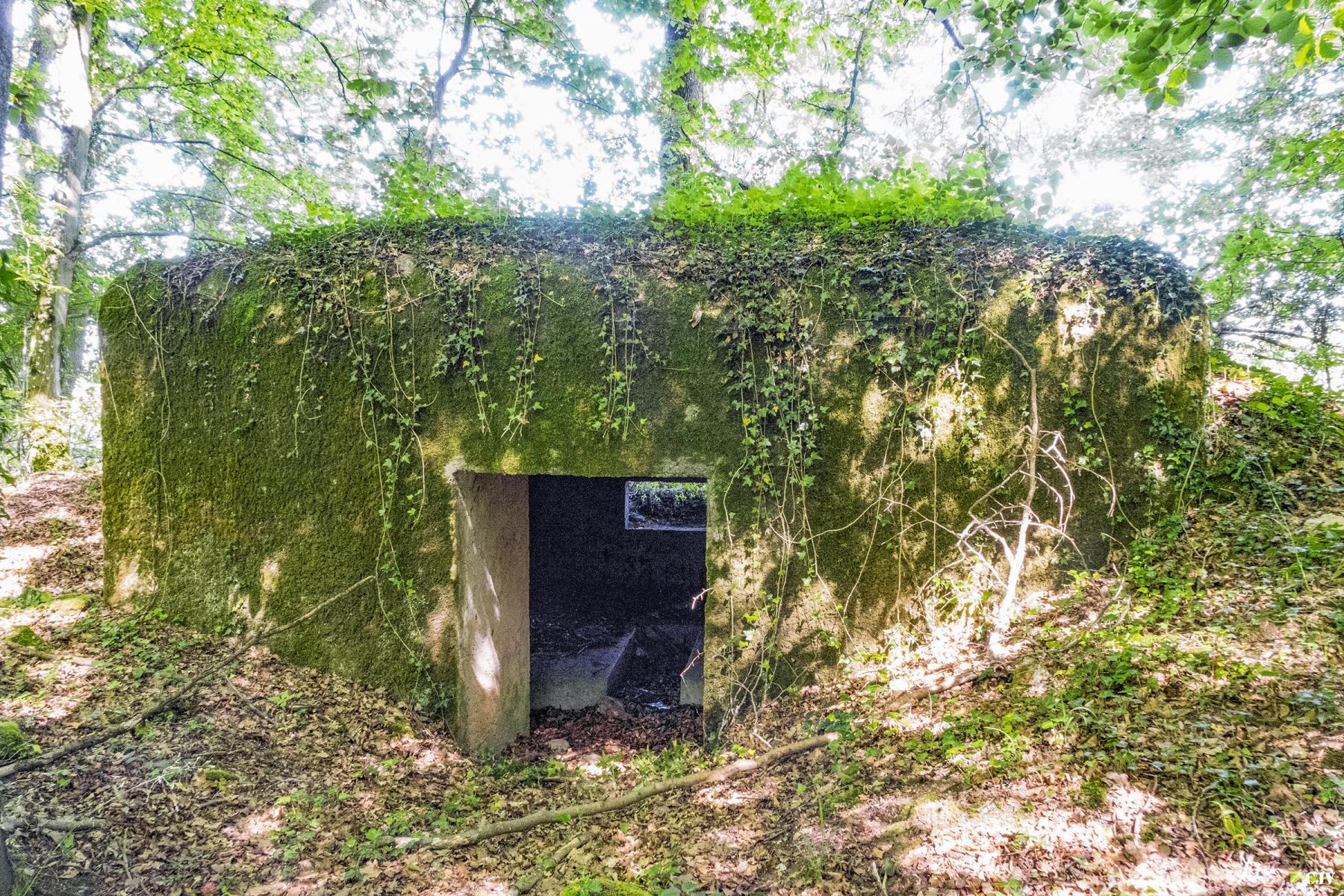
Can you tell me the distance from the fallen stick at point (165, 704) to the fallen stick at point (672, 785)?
6.80ft

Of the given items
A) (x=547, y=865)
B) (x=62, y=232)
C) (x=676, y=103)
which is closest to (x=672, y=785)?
(x=547, y=865)

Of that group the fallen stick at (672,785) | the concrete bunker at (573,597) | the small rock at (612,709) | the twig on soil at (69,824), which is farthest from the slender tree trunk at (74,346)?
the fallen stick at (672,785)

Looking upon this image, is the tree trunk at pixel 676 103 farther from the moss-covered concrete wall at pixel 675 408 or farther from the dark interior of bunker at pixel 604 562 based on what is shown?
the dark interior of bunker at pixel 604 562

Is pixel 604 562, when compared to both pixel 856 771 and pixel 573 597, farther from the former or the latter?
pixel 856 771

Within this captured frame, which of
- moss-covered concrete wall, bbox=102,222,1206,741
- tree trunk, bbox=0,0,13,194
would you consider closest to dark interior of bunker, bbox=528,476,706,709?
moss-covered concrete wall, bbox=102,222,1206,741

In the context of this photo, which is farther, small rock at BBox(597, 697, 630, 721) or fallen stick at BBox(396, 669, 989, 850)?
small rock at BBox(597, 697, 630, 721)

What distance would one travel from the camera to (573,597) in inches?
336

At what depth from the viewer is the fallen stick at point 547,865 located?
9.84 feet

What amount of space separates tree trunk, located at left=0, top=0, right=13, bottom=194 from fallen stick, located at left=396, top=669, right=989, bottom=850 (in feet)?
13.2

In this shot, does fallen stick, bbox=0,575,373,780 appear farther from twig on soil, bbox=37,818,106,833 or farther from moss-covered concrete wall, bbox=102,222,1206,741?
twig on soil, bbox=37,818,106,833

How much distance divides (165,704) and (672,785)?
3.57 metres

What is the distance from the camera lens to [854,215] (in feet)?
13.6

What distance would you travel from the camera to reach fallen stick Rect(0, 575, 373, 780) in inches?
136

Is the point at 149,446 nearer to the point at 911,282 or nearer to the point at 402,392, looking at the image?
the point at 402,392
